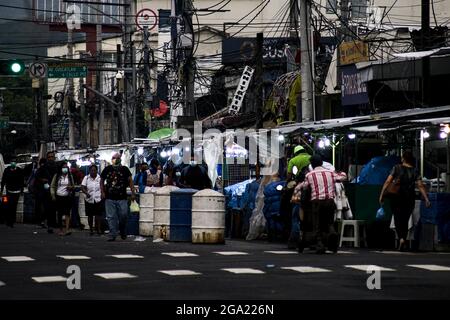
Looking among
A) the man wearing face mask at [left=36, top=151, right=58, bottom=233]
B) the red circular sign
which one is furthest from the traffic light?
the red circular sign

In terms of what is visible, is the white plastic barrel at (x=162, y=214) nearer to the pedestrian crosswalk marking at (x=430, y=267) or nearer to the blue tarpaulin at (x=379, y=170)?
the blue tarpaulin at (x=379, y=170)

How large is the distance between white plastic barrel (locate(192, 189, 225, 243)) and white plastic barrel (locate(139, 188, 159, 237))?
3.13 metres

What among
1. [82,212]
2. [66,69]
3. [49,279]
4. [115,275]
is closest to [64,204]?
[82,212]

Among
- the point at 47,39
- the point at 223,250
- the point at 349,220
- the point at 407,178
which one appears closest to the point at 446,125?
the point at 407,178

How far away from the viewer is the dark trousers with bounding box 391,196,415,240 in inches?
899

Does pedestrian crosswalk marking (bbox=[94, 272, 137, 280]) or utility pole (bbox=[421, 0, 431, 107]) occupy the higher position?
utility pole (bbox=[421, 0, 431, 107])

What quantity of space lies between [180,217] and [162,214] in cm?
49

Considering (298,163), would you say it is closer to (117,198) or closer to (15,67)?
(117,198)

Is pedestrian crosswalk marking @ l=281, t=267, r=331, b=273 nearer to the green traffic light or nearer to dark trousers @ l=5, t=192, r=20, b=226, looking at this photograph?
the green traffic light

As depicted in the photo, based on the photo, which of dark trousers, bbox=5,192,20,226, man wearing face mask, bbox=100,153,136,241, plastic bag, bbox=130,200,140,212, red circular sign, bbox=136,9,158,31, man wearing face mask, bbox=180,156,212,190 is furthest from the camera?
red circular sign, bbox=136,9,158,31

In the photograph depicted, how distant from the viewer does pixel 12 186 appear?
116 feet

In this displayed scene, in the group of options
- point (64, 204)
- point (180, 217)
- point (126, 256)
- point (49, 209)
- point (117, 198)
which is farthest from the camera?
point (49, 209)

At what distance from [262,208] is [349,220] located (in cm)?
364

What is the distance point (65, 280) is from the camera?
16312 millimetres
